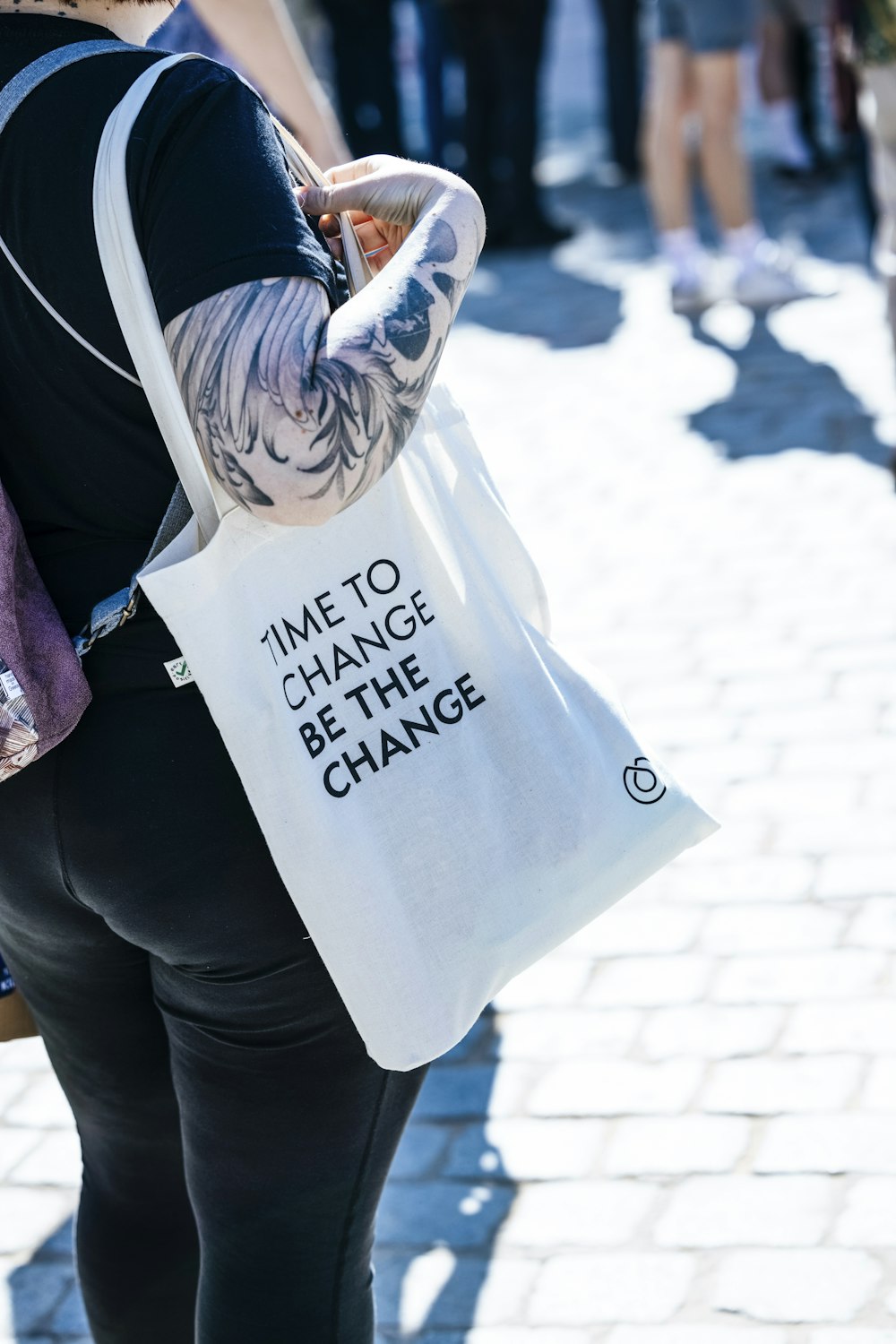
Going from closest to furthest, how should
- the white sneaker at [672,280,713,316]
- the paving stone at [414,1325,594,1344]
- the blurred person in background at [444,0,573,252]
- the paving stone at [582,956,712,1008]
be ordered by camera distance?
the paving stone at [414,1325,594,1344] → the paving stone at [582,956,712,1008] → the white sneaker at [672,280,713,316] → the blurred person in background at [444,0,573,252]

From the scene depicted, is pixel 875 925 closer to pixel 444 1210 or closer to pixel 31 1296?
pixel 444 1210

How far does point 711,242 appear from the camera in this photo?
903cm

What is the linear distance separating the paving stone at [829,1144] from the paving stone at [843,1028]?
0.18 metres

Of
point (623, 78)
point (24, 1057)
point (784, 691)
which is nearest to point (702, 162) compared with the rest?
point (623, 78)

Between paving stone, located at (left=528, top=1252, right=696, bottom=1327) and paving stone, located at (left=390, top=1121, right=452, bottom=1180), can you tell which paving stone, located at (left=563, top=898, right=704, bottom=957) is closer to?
paving stone, located at (left=390, top=1121, right=452, bottom=1180)

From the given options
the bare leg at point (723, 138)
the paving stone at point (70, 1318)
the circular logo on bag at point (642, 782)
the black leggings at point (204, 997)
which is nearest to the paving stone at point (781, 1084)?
the paving stone at point (70, 1318)

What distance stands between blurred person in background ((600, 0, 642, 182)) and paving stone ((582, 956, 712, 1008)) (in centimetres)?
876

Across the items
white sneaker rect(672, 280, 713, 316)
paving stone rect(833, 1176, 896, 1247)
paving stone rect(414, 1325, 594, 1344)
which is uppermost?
paving stone rect(414, 1325, 594, 1344)

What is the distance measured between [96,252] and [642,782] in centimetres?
69

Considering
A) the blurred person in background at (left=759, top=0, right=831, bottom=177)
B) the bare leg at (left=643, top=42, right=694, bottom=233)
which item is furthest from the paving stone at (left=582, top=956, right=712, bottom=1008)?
the blurred person in background at (left=759, top=0, right=831, bottom=177)

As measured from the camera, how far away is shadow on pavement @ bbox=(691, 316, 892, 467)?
18.7ft

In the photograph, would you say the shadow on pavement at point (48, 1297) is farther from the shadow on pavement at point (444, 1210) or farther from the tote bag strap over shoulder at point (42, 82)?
the tote bag strap over shoulder at point (42, 82)

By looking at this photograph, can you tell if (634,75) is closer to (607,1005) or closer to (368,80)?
(368,80)

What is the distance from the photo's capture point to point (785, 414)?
6070 mm
